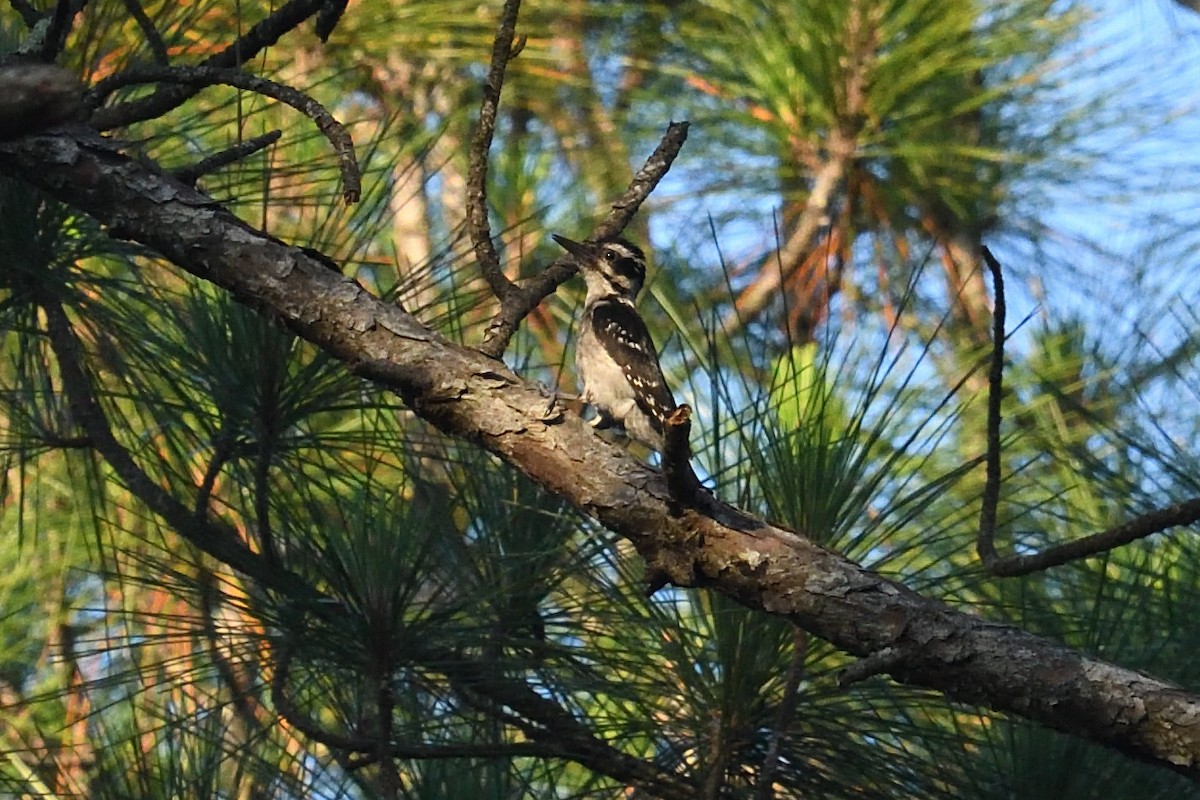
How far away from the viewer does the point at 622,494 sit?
54.1 inches

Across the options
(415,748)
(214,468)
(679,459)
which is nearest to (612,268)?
(214,468)

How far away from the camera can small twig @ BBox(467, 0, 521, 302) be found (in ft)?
5.32

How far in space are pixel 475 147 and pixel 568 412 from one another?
13.8 inches

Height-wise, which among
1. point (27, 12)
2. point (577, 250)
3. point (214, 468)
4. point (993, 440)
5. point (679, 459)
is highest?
point (577, 250)

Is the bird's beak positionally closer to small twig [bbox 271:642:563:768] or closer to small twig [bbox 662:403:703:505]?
small twig [bbox 271:642:563:768]

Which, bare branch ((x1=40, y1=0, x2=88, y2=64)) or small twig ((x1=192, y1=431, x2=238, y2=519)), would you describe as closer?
bare branch ((x1=40, y1=0, x2=88, y2=64))

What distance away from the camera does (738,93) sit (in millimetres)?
3652

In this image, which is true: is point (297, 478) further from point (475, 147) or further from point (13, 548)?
point (13, 548)

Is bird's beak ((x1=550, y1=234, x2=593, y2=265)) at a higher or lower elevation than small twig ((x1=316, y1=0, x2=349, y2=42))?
higher

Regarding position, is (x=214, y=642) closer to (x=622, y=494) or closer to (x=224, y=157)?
(x=224, y=157)

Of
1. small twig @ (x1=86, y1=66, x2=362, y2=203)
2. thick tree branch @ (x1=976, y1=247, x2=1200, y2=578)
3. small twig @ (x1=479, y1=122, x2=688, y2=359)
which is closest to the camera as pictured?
thick tree branch @ (x1=976, y1=247, x2=1200, y2=578)

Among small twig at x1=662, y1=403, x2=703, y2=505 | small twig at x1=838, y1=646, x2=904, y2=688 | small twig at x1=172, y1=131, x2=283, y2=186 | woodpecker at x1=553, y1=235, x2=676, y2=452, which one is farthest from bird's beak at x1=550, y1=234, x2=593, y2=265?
small twig at x1=838, y1=646, x2=904, y2=688

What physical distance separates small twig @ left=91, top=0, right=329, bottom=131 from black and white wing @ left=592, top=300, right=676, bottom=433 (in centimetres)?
79

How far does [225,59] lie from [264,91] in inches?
11.9
